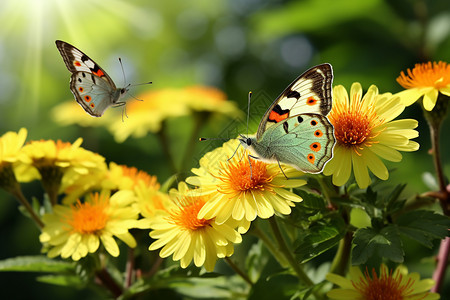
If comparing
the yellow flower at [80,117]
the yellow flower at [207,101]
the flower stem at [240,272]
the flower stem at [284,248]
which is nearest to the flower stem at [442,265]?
the flower stem at [284,248]

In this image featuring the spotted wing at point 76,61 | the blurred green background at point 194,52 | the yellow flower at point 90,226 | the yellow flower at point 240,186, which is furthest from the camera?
the blurred green background at point 194,52

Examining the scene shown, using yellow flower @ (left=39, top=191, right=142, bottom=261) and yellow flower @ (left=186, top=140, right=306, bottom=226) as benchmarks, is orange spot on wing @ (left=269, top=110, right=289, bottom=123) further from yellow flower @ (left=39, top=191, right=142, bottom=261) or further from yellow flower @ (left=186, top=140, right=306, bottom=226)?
yellow flower @ (left=39, top=191, right=142, bottom=261)

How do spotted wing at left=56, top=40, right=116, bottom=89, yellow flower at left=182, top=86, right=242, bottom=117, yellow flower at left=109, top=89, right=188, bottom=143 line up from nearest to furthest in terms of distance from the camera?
spotted wing at left=56, top=40, right=116, bottom=89 → yellow flower at left=109, top=89, right=188, bottom=143 → yellow flower at left=182, top=86, right=242, bottom=117

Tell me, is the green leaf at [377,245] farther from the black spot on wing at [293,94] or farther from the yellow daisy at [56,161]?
the yellow daisy at [56,161]

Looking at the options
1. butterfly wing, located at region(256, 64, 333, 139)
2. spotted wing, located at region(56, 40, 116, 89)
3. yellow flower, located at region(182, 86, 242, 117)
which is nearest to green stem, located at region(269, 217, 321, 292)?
butterfly wing, located at region(256, 64, 333, 139)

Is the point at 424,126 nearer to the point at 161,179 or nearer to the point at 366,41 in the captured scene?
the point at 366,41
